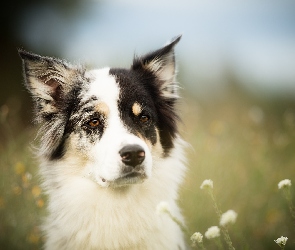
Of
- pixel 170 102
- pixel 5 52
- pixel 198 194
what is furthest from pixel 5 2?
pixel 198 194

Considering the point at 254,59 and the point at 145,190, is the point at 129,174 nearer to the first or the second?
the point at 145,190

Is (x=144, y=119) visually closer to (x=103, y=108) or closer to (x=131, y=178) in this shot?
(x=103, y=108)

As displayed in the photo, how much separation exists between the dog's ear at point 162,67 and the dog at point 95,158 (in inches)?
5.6

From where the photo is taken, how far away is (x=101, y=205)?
123 inches

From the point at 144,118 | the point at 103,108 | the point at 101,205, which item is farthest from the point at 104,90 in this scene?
the point at 101,205

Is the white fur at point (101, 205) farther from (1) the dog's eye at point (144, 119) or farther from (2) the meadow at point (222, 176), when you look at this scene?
(2) the meadow at point (222, 176)

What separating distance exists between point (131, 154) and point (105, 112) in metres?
0.53

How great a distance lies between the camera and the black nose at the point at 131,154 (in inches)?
103

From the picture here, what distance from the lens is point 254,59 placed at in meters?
6.17

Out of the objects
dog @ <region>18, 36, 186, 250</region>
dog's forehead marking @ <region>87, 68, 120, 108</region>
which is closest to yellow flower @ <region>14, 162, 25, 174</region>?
dog @ <region>18, 36, 186, 250</region>

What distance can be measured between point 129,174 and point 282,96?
4.35 m

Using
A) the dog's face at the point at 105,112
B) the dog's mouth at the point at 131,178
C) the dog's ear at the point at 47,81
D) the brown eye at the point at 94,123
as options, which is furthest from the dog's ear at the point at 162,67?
the dog's mouth at the point at 131,178

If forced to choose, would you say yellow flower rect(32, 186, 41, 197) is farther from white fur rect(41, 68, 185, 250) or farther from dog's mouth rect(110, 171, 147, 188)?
dog's mouth rect(110, 171, 147, 188)

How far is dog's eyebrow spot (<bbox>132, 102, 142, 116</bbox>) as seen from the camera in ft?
10.1
